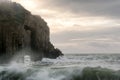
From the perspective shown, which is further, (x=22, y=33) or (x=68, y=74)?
(x=22, y=33)

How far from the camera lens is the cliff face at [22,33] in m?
51.1

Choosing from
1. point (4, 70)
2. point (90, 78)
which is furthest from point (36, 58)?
point (90, 78)

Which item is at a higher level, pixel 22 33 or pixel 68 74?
pixel 22 33

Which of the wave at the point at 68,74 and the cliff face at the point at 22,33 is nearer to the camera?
the wave at the point at 68,74

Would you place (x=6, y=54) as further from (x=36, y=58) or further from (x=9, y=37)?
(x=36, y=58)

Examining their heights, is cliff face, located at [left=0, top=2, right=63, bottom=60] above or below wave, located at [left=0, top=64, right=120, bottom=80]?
above

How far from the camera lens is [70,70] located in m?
21.4

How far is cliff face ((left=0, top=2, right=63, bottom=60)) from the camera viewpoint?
51053mm

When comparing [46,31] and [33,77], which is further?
[46,31]

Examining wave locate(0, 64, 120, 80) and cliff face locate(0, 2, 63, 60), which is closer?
wave locate(0, 64, 120, 80)

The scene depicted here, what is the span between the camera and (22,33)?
54.2m

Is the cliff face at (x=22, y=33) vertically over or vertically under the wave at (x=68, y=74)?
over

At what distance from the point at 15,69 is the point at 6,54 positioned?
1021 inches

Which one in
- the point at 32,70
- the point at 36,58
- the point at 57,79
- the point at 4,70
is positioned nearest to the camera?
the point at 57,79
